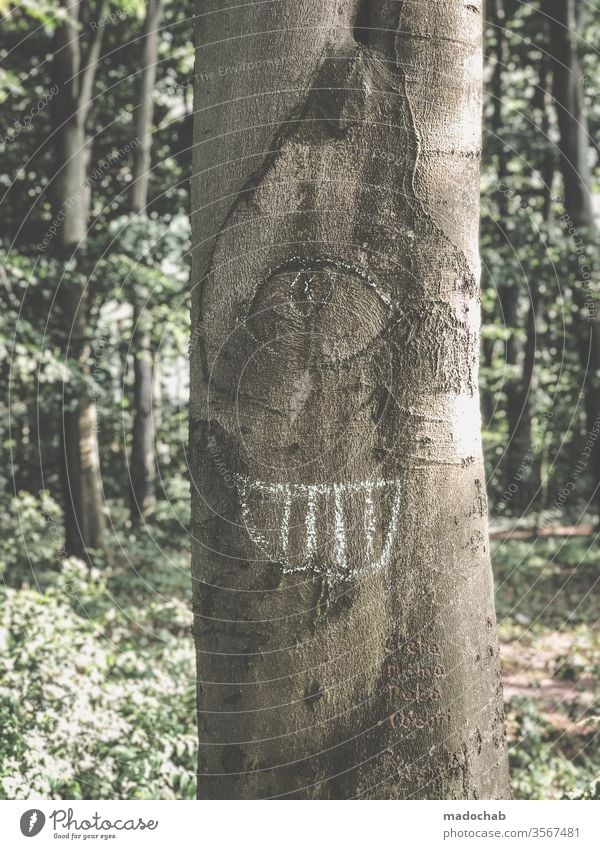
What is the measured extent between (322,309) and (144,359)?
Result: 855 cm

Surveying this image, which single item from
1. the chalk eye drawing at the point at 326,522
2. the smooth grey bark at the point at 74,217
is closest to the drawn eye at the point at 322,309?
the chalk eye drawing at the point at 326,522

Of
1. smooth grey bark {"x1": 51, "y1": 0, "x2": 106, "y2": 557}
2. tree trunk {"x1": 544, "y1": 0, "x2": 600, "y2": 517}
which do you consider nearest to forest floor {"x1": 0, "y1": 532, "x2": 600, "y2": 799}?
smooth grey bark {"x1": 51, "y1": 0, "x2": 106, "y2": 557}

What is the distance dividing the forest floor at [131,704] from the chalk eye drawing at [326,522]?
1.65 meters

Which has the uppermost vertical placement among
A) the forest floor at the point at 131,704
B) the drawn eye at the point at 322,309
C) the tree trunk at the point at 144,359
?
the tree trunk at the point at 144,359

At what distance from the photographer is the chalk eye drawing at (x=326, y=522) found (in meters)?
1.54

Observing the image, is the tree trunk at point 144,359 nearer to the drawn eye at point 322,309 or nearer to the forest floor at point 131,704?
the forest floor at point 131,704

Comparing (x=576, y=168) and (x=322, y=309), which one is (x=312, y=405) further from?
(x=576, y=168)

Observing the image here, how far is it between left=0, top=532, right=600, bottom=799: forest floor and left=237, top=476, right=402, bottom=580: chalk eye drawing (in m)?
1.65

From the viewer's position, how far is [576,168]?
8.93 meters

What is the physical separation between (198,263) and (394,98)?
572 millimetres

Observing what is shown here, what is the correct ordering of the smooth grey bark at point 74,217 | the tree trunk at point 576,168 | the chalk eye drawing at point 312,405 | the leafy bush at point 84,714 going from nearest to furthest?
the chalk eye drawing at point 312,405 → the leafy bush at point 84,714 → the smooth grey bark at point 74,217 → the tree trunk at point 576,168

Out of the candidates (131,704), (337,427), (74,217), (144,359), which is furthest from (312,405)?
(144,359)

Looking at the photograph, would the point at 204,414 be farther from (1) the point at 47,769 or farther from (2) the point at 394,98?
(1) the point at 47,769

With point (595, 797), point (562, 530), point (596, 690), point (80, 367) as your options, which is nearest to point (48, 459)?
point (80, 367)
